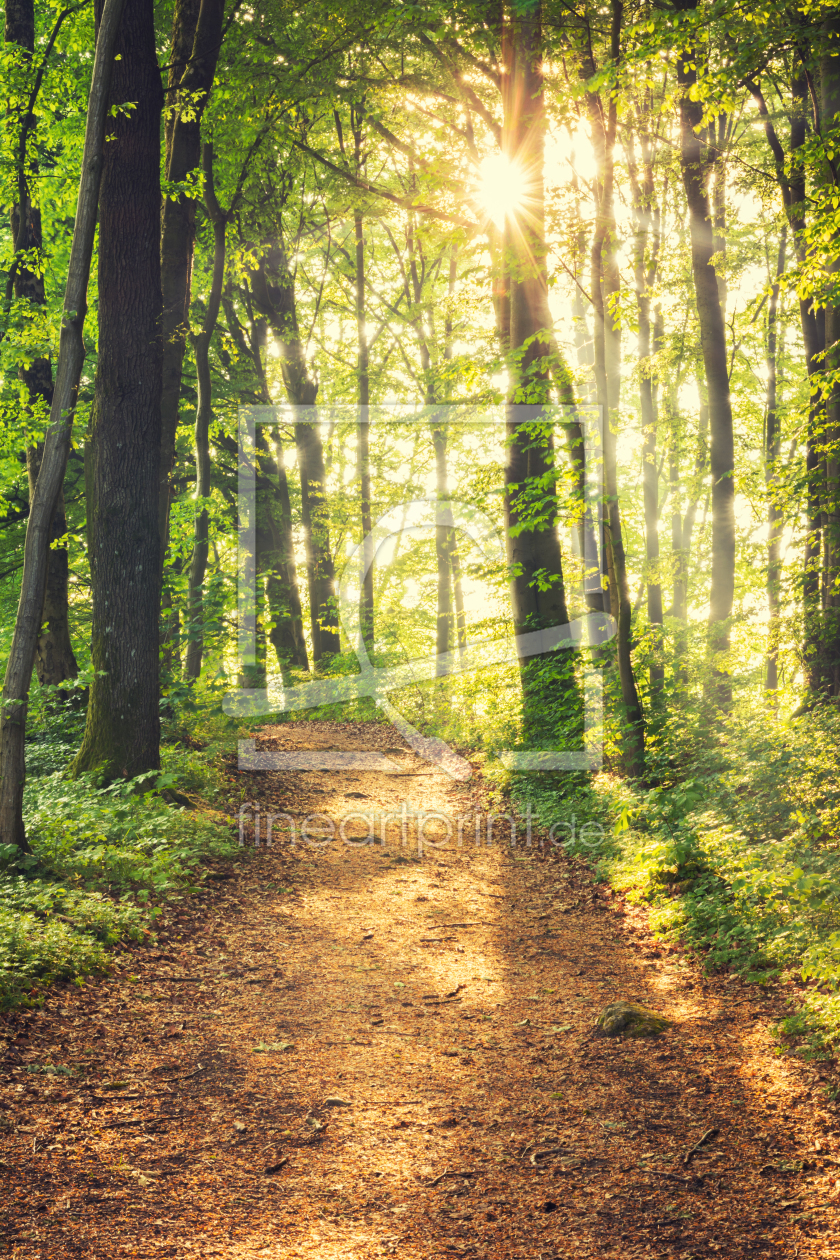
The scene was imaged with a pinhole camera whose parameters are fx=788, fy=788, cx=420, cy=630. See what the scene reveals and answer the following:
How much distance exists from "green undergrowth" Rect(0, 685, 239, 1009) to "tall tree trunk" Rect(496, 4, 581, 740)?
458 cm

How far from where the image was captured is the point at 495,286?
40.6ft

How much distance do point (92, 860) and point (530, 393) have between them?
723 centimetres

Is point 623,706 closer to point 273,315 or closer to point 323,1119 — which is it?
point 323,1119

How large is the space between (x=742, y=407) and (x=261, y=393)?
11.7m

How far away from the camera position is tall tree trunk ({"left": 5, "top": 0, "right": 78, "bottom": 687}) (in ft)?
33.7

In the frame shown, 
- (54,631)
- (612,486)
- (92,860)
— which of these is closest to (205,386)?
(54,631)

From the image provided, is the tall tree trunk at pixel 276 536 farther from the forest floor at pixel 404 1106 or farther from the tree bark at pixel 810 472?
the forest floor at pixel 404 1106

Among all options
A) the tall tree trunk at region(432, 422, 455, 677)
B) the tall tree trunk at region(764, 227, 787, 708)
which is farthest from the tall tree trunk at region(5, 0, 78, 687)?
the tall tree trunk at region(432, 422, 455, 677)

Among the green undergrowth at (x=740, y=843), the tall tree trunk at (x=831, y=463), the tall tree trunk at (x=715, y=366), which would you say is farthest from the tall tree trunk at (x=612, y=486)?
the tall tree trunk at (x=715, y=366)

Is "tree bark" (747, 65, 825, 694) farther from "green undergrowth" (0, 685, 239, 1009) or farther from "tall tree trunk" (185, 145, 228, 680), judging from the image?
"tall tree trunk" (185, 145, 228, 680)

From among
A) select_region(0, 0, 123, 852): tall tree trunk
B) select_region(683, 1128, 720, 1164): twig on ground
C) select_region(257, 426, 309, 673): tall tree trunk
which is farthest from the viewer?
select_region(257, 426, 309, 673): tall tree trunk

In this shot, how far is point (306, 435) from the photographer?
2220cm

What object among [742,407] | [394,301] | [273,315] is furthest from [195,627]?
[394,301]

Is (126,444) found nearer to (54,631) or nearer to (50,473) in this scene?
(50,473)
